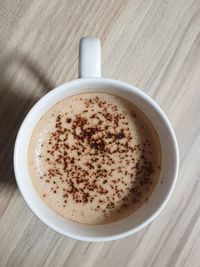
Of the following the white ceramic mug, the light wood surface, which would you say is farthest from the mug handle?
the light wood surface

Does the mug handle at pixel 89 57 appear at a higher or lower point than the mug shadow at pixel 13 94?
higher

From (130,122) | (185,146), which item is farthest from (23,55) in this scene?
(185,146)

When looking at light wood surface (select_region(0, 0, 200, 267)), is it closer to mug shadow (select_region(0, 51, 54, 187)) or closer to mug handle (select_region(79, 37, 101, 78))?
mug shadow (select_region(0, 51, 54, 187))

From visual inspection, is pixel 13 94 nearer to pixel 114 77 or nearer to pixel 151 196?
pixel 114 77

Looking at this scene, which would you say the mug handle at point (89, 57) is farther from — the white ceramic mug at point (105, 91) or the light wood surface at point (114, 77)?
the light wood surface at point (114, 77)

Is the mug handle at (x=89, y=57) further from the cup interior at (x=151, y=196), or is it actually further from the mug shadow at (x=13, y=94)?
the mug shadow at (x=13, y=94)

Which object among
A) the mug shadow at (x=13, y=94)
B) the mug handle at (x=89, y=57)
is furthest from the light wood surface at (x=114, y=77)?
the mug handle at (x=89, y=57)

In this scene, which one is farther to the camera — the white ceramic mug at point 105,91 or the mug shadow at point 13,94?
the mug shadow at point 13,94
